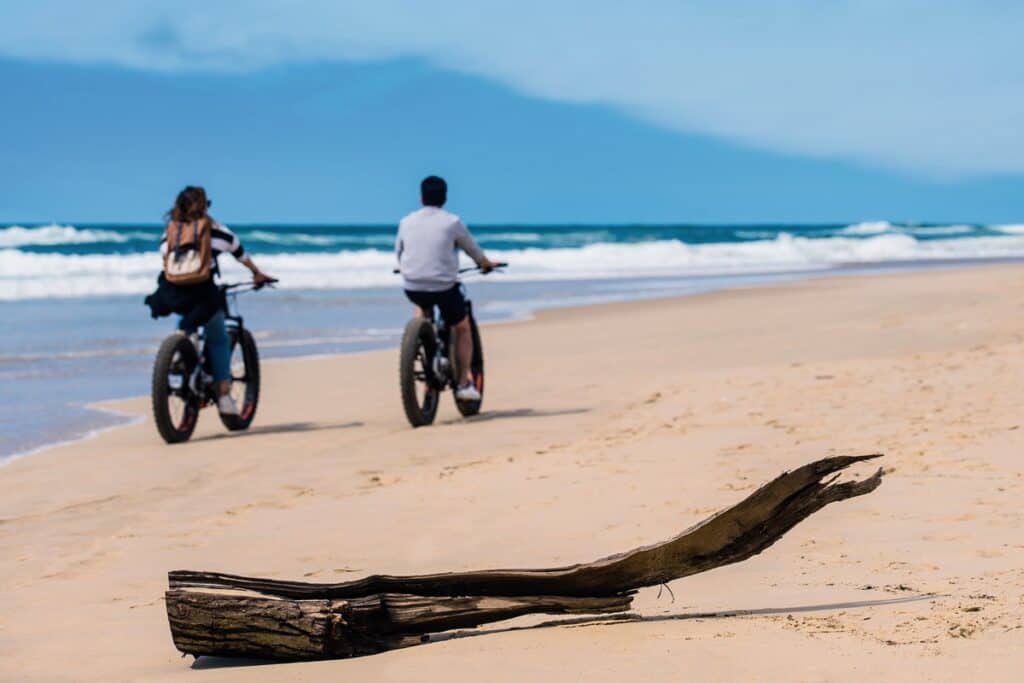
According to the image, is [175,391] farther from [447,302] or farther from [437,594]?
[437,594]

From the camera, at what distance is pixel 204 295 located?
9250 mm

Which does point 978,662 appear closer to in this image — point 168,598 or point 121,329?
point 168,598

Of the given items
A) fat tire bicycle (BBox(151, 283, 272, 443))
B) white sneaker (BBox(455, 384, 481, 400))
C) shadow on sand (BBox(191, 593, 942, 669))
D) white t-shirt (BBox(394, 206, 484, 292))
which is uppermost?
white t-shirt (BBox(394, 206, 484, 292))

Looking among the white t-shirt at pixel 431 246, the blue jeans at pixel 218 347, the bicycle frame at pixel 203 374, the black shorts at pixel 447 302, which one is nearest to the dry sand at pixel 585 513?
the bicycle frame at pixel 203 374

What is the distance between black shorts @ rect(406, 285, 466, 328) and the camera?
32.2 ft

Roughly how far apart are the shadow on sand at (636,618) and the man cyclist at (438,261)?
5868mm

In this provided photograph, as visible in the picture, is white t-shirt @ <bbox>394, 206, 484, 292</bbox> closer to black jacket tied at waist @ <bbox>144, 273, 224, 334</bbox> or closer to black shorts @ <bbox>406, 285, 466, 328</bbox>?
black shorts @ <bbox>406, 285, 466, 328</bbox>

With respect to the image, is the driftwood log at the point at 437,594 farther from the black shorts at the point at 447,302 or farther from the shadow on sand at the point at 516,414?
the black shorts at the point at 447,302

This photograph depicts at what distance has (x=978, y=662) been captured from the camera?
10.3 ft

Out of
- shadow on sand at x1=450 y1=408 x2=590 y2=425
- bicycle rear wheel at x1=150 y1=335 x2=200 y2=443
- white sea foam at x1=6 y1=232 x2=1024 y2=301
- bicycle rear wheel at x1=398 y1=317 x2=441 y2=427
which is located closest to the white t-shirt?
bicycle rear wheel at x1=398 y1=317 x2=441 y2=427

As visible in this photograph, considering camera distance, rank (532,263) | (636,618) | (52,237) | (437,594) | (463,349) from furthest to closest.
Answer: (52,237), (532,263), (463,349), (636,618), (437,594)

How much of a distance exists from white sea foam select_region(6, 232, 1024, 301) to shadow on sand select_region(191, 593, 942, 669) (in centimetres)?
2477

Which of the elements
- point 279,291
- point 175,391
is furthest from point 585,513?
point 279,291

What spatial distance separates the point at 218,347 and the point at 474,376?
1954 millimetres
